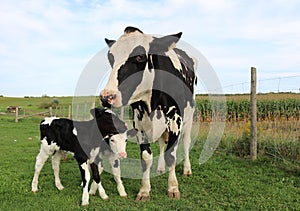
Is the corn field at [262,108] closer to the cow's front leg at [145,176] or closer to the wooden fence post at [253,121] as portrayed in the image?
the wooden fence post at [253,121]

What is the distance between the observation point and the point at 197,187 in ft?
20.0

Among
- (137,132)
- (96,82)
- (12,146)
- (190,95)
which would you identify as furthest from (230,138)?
(12,146)

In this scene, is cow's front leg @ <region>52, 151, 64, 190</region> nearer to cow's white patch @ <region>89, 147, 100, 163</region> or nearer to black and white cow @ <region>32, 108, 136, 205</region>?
black and white cow @ <region>32, 108, 136, 205</region>

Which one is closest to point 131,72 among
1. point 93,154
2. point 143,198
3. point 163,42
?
point 163,42

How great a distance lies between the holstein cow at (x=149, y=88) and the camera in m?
4.36

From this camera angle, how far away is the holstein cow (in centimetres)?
436

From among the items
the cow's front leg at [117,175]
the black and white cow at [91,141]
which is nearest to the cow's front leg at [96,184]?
the black and white cow at [91,141]

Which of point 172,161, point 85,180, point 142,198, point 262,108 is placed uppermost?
point 262,108

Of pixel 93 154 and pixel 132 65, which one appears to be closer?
pixel 132 65

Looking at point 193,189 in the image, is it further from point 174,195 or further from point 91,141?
point 91,141

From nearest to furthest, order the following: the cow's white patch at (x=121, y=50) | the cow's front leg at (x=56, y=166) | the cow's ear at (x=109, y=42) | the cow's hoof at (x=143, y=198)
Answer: the cow's white patch at (x=121, y=50) → the cow's ear at (x=109, y=42) → the cow's hoof at (x=143, y=198) → the cow's front leg at (x=56, y=166)

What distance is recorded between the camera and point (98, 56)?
4988mm

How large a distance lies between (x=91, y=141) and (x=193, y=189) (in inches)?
79.3

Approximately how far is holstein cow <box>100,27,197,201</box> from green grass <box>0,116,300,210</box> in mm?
438
